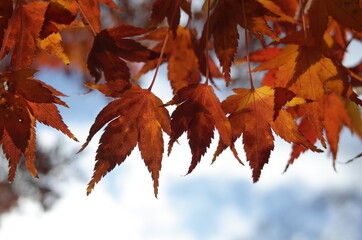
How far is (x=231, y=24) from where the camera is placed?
32.5 inches

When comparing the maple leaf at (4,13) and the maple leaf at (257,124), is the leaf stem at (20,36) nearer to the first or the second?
the maple leaf at (4,13)

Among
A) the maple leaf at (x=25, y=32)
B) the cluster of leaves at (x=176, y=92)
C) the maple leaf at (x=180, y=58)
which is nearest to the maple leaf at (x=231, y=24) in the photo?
the cluster of leaves at (x=176, y=92)

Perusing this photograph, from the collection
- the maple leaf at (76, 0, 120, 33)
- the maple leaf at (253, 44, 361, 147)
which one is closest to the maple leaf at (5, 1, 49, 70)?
the maple leaf at (76, 0, 120, 33)

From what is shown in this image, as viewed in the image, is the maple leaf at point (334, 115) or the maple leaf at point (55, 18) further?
the maple leaf at point (334, 115)

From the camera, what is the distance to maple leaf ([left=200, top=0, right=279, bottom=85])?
2.66 ft

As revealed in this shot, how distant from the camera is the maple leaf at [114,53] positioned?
91 centimetres

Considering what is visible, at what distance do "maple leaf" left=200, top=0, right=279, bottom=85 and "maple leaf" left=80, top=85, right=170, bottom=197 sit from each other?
17 cm

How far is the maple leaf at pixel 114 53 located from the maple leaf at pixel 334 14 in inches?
14.0

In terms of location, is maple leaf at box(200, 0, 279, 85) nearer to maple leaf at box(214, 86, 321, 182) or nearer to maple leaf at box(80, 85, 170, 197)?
maple leaf at box(214, 86, 321, 182)

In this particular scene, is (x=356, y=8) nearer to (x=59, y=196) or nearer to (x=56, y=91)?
(x=56, y=91)

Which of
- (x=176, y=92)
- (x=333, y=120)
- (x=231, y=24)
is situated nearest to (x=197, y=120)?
(x=176, y=92)

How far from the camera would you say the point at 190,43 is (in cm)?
116

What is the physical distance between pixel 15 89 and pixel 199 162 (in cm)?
34

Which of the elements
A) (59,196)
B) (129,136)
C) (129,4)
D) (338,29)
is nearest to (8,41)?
(129,136)
